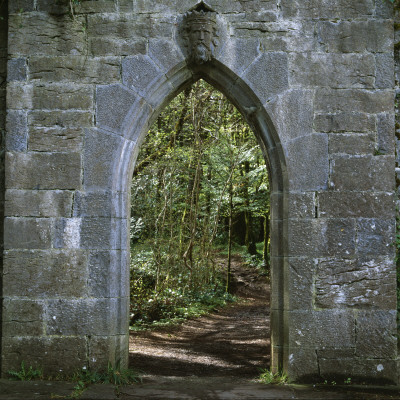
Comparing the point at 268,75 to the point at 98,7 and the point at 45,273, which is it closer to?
the point at 98,7

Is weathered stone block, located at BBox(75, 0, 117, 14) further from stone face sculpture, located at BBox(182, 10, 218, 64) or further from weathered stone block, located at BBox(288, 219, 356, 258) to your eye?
weathered stone block, located at BBox(288, 219, 356, 258)

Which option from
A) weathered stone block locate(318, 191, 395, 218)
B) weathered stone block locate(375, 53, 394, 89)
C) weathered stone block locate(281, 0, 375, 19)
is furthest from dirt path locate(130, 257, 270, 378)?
weathered stone block locate(281, 0, 375, 19)

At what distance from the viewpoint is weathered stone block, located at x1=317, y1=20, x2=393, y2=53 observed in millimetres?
Answer: 4070

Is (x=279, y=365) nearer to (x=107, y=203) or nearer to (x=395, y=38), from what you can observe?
(x=107, y=203)

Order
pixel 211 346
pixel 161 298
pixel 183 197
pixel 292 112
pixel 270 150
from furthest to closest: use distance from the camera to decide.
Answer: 1. pixel 183 197
2. pixel 161 298
3. pixel 211 346
4. pixel 270 150
5. pixel 292 112

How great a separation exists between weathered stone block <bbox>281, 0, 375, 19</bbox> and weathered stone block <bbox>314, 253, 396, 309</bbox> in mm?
2199

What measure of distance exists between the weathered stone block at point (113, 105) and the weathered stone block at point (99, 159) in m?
0.10

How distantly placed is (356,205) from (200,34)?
2.05 m

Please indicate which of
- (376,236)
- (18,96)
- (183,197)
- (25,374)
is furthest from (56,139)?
(183,197)

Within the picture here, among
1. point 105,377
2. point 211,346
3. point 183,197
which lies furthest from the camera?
point 183,197

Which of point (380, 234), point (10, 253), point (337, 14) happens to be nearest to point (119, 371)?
point (10, 253)

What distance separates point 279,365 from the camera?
4.01 metres

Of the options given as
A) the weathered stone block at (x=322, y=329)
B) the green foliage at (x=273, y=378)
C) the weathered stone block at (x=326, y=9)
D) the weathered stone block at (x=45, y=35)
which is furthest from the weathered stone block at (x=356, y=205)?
the weathered stone block at (x=45, y=35)

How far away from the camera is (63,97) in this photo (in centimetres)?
407
